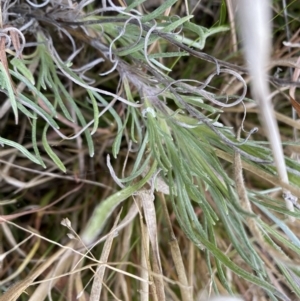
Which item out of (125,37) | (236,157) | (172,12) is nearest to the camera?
(236,157)

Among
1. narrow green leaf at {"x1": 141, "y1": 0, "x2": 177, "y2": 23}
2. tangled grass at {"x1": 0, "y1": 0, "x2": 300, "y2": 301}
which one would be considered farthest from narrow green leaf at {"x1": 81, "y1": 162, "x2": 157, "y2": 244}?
narrow green leaf at {"x1": 141, "y1": 0, "x2": 177, "y2": 23}

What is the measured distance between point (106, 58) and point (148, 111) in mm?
117

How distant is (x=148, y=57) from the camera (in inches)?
17.5

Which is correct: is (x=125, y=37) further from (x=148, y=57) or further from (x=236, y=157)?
(x=236, y=157)

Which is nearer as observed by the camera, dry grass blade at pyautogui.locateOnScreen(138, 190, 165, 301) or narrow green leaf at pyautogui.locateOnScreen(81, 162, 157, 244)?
narrow green leaf at pyautogui.locateOnScreen(81, 162, 157, 244)

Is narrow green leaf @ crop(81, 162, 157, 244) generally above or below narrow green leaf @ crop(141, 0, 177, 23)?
below

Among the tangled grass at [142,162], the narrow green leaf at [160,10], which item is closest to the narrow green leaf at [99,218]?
the tangled grass at [142,162]

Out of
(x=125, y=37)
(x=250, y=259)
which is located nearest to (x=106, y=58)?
(x=125, y=37)

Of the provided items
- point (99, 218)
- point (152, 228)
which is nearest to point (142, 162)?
point (152, 228)

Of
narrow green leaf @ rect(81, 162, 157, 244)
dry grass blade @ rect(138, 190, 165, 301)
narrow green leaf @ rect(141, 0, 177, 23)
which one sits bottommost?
dry grass blade @ rect(138, 190, 165, 301)

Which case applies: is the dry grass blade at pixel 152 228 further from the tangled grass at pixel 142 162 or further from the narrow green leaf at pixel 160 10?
the narrow green leaf at pixel 160 10

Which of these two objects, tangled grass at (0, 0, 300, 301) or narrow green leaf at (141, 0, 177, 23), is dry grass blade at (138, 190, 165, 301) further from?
narrow green leaf at (141, 0, 177, 23)

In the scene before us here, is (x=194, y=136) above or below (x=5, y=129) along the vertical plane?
above

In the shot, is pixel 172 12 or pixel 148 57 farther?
pixel 172 12
